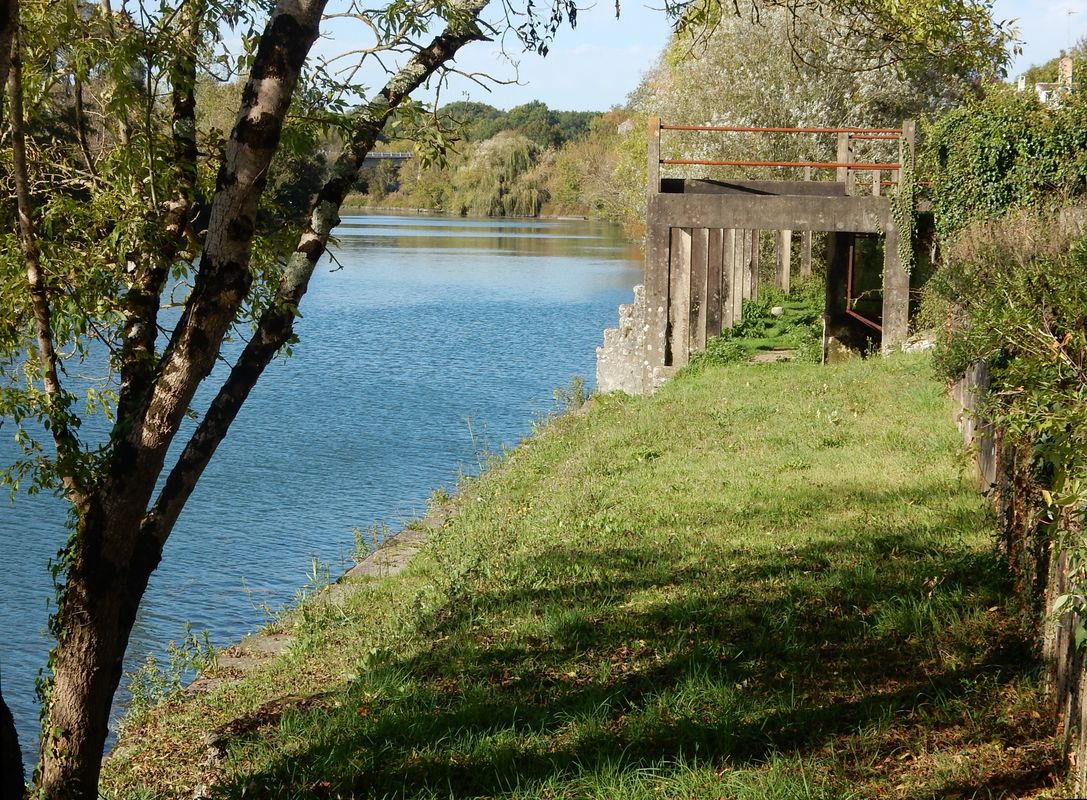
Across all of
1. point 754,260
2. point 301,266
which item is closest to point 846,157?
point 754,260

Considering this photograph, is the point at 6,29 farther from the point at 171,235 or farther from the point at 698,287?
the point at 698,287

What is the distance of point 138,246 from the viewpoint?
553 centimetres

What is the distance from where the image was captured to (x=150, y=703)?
7.80 metres

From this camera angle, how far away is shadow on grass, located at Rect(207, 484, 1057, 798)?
14.9 feet

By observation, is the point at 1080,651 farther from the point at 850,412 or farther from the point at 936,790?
the point at 850,412

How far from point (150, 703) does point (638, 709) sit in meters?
4.25

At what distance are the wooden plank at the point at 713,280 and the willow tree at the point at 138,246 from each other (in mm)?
11310

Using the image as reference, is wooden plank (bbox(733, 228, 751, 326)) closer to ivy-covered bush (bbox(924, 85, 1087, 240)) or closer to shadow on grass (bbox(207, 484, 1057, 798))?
ivy-covered bush (bbox(924, 85, 1087, 240))

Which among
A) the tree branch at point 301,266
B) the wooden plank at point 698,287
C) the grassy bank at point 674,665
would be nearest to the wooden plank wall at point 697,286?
the wooden plank at point 698,287

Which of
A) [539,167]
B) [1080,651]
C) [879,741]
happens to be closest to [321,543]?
[879,741]

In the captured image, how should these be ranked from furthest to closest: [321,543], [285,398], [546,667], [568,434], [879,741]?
[285,398], [568,434], [321,543], [546,667], [879,741]

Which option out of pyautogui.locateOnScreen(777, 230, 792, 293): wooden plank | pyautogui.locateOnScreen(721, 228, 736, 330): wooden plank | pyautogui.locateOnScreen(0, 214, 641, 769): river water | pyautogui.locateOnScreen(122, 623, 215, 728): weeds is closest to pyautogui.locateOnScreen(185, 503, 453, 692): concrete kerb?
pyautogui.locateOnScreen(122, 623, 215, 728): weeds

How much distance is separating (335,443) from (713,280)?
6.62 meters

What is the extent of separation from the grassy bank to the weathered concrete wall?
7607 mm
